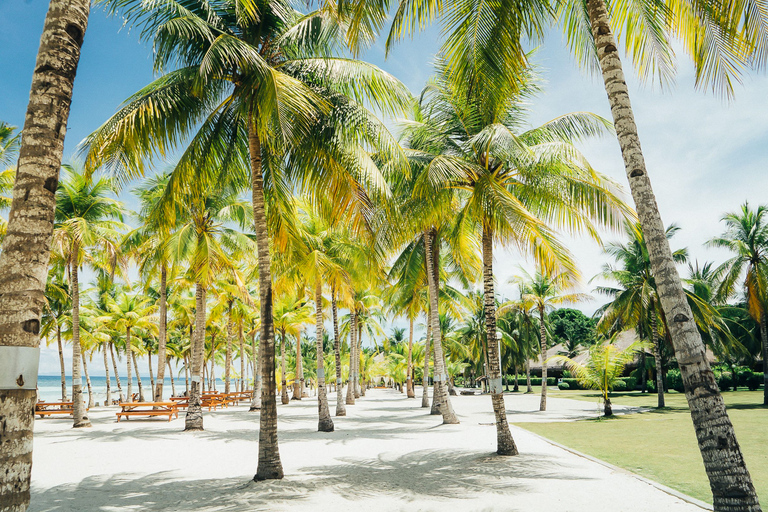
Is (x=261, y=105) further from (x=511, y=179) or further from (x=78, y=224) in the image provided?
(x=78, y=224)

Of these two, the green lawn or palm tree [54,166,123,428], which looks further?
palm tree [54,166,123,428]

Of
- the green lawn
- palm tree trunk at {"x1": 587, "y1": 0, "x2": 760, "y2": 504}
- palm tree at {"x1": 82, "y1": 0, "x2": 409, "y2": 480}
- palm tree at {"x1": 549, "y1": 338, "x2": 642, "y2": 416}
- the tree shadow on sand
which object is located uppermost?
palm tree at {"x1": 82, "y1": 0, "x2": 409, "y2": 480}

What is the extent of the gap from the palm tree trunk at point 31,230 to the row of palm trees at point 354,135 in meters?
0.01

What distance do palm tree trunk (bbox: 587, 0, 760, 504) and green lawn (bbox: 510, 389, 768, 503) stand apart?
2.62 m

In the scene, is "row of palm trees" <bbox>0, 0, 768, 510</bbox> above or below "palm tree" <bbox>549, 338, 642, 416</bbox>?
above

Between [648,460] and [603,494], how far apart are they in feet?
10.7

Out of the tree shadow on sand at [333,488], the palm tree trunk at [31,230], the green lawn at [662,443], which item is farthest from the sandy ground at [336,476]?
the palm tree trunk at [31,230]

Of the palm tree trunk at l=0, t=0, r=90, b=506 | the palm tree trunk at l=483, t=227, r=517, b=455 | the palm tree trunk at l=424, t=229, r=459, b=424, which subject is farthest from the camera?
the palm tree trunk at l=424, t=229, r=459, b=424

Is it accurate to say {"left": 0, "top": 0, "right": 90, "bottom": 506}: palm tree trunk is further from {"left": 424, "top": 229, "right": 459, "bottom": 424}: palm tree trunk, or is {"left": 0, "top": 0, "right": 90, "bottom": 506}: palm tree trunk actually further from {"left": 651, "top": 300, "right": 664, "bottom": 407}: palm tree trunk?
{"left": 651, "top": 300, "right": 664, "bottom": 407}: palm tree trunk

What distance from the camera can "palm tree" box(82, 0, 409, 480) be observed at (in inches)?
310

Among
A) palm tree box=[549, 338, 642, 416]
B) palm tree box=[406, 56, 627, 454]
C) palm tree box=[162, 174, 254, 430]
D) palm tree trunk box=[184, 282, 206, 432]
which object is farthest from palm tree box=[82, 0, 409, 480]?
palm tree box=[549, 338, 642, 416]

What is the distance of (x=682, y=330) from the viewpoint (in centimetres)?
465

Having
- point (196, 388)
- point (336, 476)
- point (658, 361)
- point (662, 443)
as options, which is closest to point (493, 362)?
point (336, 476)

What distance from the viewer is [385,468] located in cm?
929
